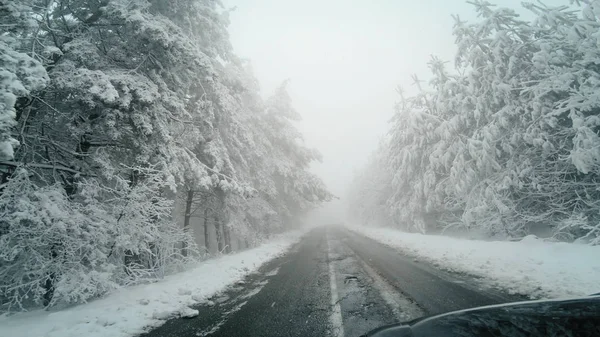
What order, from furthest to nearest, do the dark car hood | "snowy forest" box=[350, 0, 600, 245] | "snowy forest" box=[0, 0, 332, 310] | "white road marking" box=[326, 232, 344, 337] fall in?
"snowy forest" box=[350, 0, 600, 245] → "snowy forest" box=[0, 0, 332, 310] → "white road marking" box=[326, 232, 344, 337] → the dark car hood

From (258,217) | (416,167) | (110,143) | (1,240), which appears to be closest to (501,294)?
(1,240)

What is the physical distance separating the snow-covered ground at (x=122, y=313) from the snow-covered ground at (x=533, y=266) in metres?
7.06

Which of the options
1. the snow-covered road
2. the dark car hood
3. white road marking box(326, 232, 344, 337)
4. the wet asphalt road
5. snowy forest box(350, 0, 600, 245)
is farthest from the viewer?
snowy forest box(350, 0, 600, 245)

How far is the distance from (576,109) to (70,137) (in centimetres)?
1706

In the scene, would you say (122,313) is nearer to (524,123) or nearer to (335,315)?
(335,315)

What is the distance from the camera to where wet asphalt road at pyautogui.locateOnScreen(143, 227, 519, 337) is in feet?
14.6

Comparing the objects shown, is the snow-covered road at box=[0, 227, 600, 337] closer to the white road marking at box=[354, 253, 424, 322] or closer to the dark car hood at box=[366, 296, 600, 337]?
the white road marking at box=[354, 253, 424, 322]

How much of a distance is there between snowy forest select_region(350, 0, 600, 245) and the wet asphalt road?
279 inches

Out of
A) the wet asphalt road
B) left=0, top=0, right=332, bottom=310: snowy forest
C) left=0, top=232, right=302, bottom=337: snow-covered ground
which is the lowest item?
the wet asphalt road

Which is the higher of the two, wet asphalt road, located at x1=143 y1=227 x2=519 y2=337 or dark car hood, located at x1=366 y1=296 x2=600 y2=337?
dark car hood, located at x1=366 y1=296 x2=600 y2=337

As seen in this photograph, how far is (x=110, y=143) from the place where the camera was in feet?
25.0

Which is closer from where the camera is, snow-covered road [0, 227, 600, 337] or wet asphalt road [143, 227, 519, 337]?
wet asphalt road [143, 227, 519, 337]

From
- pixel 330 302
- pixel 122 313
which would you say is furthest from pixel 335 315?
pixel 122 313

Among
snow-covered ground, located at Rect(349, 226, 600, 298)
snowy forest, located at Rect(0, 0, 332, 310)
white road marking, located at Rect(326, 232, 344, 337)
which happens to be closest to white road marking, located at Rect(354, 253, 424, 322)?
white road marking, located at Rect(326, 232, 344, 337)
